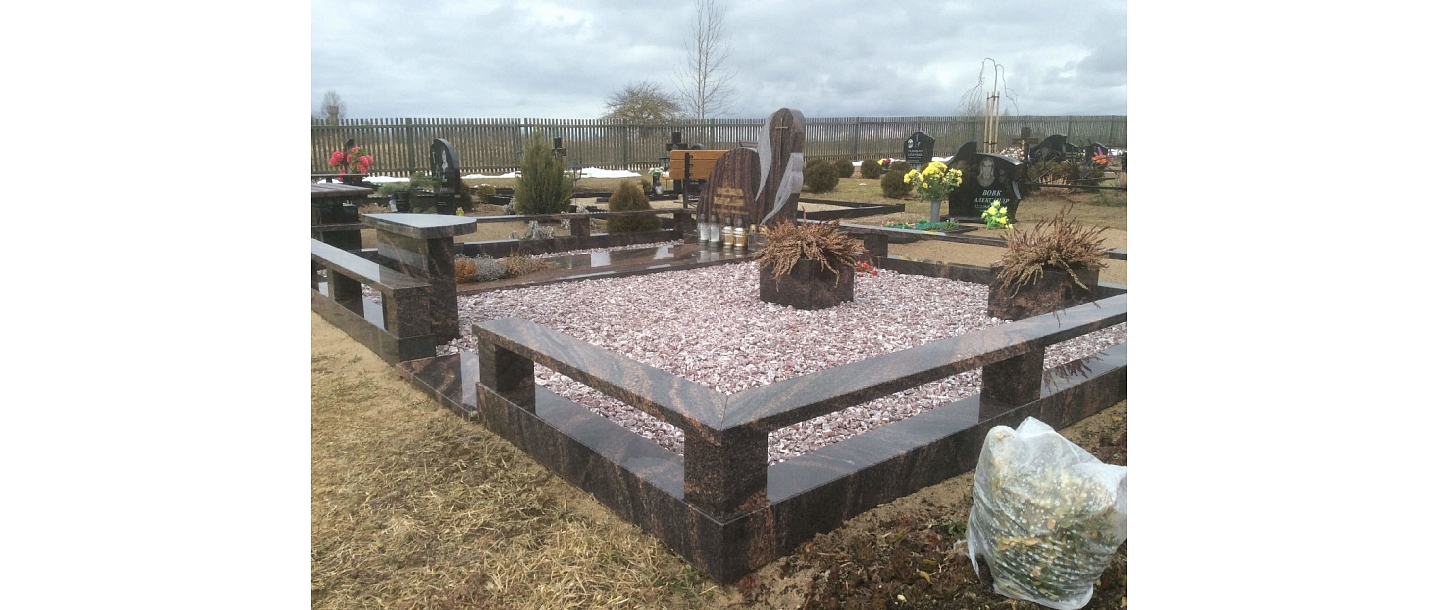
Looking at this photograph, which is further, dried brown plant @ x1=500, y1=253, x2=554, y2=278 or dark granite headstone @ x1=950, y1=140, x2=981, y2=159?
dark granite headstone @ x1=950, y1=140, x2=981, y2=159

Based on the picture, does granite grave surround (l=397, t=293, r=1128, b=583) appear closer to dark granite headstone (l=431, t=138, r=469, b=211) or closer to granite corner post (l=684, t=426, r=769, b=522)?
granite corner post (l=684, t=426, r=769, b=522)

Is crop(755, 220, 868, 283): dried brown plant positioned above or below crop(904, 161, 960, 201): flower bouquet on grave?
below

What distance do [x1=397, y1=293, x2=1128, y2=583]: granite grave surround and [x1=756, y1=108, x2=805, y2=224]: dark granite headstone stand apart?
4869mm

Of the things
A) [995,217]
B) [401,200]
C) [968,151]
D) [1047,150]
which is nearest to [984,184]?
[968,151]

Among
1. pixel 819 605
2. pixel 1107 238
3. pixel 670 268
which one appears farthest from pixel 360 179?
pixel 819 605

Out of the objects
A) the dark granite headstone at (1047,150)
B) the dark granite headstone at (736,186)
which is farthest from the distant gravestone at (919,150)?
the dark granite headstone at (736,186)

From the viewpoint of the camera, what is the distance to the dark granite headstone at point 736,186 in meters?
7.94

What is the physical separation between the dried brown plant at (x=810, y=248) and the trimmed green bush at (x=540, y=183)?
5.33 metres

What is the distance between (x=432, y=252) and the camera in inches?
156

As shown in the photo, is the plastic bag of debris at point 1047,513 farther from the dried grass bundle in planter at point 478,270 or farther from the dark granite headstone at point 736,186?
the dark granite headstone at point 736,186

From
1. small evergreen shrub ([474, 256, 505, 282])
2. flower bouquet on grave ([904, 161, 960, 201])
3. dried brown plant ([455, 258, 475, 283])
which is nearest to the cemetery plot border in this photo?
dried brown plant ([455, 258, 475, 283])

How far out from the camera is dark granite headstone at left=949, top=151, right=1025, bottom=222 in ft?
31.9

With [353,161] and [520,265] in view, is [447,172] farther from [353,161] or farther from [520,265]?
[520,265]

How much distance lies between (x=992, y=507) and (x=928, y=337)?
105 inches
